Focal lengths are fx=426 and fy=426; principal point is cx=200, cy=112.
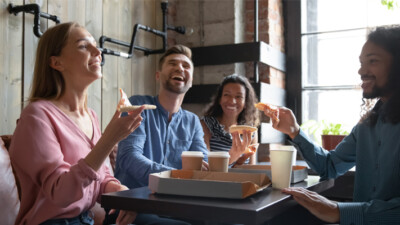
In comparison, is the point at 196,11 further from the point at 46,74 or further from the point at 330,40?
the point at 46,74

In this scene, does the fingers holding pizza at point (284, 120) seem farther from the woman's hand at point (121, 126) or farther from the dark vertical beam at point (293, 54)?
the dark vertical beam at point (293, 54)

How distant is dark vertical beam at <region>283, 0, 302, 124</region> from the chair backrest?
2.15 meters

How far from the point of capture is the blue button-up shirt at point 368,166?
134 cm

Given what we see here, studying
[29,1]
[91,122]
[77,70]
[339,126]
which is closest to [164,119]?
[91,122]

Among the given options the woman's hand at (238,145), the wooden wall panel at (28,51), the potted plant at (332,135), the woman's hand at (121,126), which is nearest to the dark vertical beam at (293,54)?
the potted plant at (332,135)

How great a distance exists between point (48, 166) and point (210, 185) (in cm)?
55

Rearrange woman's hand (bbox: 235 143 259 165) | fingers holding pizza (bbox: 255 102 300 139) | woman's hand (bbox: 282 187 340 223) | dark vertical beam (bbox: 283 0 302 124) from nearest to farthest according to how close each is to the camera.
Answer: woman's hand (bbox: 282 187 340 223) → fingers holding pizza (bbox: 255 102 300 139) → woman's hand (bbox: 235 143 259 165) → dark vertical beam (bbox: 283 0 302 124)

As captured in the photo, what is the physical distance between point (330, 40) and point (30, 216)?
8.17 ft

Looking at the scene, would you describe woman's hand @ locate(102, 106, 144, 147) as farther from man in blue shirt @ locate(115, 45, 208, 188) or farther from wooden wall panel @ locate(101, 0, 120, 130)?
wooden wall panel @ locate(101, 0, 120, 130)

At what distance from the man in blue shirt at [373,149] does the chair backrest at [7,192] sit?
108 cm

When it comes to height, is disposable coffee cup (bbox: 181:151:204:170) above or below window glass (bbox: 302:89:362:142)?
below

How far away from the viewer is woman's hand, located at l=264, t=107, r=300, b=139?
1779 mm

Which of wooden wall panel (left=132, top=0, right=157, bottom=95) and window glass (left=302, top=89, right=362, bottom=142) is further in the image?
window glass (left=302, top=89, right=362, bottom=142)

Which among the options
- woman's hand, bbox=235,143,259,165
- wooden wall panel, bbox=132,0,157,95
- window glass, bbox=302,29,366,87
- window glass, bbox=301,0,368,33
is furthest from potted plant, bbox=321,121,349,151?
wooden wall panel, bbox=132,0,157,95
